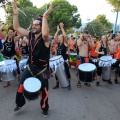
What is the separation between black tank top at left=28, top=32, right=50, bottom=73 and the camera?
4.19m

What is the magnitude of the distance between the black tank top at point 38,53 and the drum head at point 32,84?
0.21m

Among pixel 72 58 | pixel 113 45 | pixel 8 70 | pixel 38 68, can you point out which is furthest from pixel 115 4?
pixel 38 68

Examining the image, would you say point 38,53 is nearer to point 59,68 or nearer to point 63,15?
point 59,68

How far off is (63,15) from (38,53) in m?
37.2

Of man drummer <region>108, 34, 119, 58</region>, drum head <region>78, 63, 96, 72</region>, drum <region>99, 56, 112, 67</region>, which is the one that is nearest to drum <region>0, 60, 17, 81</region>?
drum head <region>78, 63, 96, 72</region>

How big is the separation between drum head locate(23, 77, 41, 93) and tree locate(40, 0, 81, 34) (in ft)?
113

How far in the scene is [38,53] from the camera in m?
4.24

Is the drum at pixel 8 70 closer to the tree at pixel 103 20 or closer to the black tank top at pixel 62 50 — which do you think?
the black tank top at pixel 62 50

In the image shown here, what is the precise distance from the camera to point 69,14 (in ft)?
145

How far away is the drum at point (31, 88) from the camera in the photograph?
13.4 feet

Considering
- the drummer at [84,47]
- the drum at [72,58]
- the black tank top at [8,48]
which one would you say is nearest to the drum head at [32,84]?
the black tank top at [8,48]

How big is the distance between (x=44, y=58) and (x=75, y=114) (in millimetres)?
1346

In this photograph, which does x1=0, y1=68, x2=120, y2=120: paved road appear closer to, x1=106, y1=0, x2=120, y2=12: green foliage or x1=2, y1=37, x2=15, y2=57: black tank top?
x1=2, y1=37, x2=15, y2=57: black tank top

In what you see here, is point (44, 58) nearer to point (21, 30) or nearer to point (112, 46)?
point (21, 30)
